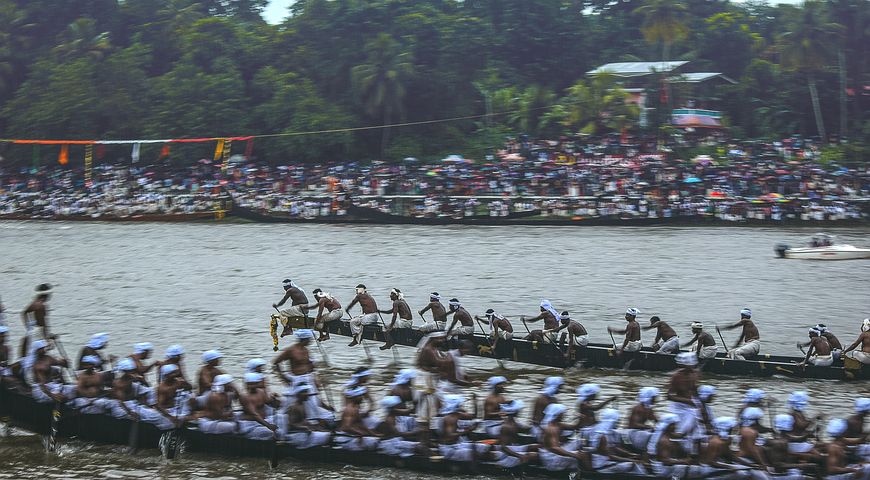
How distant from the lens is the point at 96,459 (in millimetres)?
14734

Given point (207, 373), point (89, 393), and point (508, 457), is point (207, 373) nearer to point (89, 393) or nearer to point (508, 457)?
point (89, 393)

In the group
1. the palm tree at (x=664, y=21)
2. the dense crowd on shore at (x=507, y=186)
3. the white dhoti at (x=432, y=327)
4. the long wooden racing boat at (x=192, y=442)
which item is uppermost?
the palm tree at (x=664, y=21)

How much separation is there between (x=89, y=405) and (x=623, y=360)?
9839 millimetres

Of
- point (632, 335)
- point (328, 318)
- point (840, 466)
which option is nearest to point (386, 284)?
point (328, 318)

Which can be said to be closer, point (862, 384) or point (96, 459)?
point (96, 459)

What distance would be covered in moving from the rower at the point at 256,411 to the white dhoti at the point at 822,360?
9.91m

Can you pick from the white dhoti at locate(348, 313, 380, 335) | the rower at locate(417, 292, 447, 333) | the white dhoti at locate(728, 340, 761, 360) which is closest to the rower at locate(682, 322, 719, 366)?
the white dhoti at locate(728, 340, 761, 360)

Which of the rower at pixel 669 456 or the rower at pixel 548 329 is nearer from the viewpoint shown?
the rower at pixel 669 456

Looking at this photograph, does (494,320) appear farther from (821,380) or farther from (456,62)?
(456,62)

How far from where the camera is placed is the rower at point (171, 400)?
1432 centimetres

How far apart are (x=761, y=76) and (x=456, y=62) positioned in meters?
17.6

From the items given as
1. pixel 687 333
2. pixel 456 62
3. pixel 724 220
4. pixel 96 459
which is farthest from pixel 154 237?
pixel 96 459

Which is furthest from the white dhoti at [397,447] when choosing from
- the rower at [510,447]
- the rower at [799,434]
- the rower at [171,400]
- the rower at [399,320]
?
the rower at [399,320]

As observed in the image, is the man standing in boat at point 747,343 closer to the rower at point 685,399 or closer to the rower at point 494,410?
the rower at point 685,399
